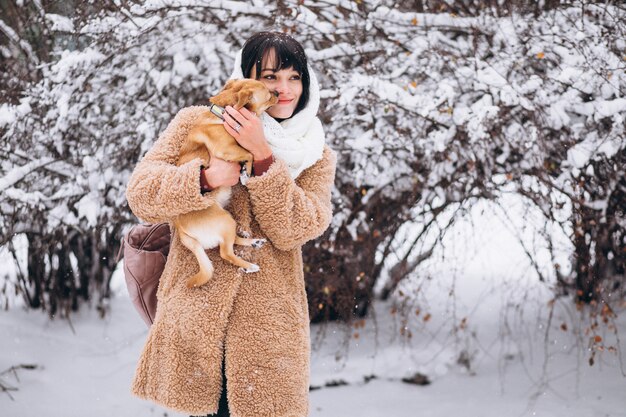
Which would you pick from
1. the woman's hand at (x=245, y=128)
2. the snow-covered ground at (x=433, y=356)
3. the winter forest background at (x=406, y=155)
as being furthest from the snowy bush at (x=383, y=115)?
the woman's hand at (x=245, y=128)

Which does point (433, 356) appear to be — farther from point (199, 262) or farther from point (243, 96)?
point (243, 96)

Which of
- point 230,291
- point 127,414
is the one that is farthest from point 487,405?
point 230,291

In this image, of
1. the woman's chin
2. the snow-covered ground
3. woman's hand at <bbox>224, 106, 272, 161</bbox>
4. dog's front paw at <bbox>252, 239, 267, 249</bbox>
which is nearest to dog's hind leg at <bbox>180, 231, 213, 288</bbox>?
dog's front paw at <bbox>252, 239, 267, 249</bbox>

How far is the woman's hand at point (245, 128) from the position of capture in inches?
67.6

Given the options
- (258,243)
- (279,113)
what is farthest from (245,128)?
(258,243)

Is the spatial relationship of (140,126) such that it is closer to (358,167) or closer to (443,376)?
Result: (358,167)

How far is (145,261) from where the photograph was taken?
6.31 feet

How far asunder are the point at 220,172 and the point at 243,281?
0.30 metres

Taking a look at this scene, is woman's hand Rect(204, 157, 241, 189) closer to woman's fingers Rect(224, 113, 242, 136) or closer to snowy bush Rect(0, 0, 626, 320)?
woman's fingers Rect(224, 113, 242, 136)

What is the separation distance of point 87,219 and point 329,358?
1.71m

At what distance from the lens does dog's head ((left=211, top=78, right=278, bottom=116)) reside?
5.67ft

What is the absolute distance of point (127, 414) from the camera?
3848 millimetres

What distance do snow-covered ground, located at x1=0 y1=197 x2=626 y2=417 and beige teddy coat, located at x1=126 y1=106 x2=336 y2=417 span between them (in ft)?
7.03

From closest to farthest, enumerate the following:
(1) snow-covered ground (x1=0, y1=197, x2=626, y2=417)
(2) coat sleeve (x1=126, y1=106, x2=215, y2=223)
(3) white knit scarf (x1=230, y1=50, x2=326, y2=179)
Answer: (2) coat sleeve (x1=126, y1=106, x2=215, y2=223) → (3) white knit scarf (x1=230, y1=50, x2=326, y2=179) → (1) snow-covered ground (x1=0, y1=197, x2=626, y2=417)
